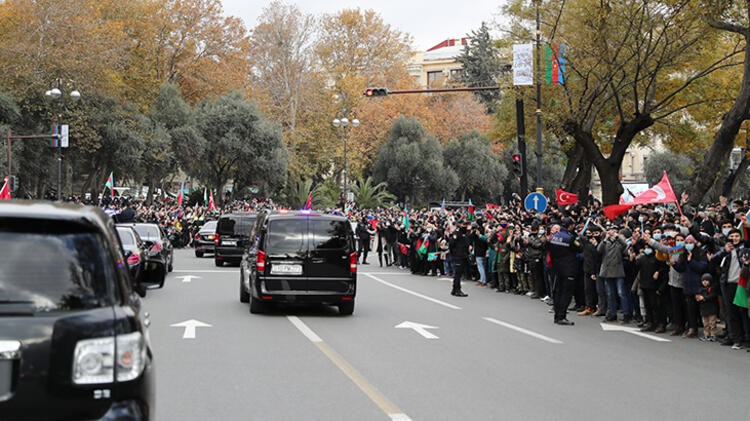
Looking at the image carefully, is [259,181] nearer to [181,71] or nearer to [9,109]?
[181,71]

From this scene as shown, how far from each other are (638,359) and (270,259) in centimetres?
632

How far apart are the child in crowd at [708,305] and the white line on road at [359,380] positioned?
5784 millimetres

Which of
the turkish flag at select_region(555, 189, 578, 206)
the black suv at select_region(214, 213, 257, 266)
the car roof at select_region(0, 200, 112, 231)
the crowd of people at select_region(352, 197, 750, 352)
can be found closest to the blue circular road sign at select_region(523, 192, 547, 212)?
the turkish flag at select_region(555, 189, 578, 206)

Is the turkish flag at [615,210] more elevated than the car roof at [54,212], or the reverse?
the turkish flag at [615,210]

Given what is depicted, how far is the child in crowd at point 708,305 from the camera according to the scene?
45.0 feet

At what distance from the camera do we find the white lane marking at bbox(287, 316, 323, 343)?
12.6 m

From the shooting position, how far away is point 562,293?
15.5 metres

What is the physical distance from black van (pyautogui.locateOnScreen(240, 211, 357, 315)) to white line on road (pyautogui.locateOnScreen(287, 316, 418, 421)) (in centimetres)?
174

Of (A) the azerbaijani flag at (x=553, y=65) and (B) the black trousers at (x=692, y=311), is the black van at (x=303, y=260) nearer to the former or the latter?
(B) the black trousers at (x=692, y=311)

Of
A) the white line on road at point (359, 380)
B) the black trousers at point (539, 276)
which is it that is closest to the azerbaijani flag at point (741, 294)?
the white line on road at point (359, 380)

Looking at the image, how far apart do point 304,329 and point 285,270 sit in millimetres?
1792

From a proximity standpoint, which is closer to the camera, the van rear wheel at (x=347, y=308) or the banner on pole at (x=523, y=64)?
the van rear wheel at (x=347, y=308)

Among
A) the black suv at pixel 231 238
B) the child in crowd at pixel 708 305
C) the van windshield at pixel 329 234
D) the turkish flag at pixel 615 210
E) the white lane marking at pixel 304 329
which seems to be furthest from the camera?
the black suv at pixel 231 238

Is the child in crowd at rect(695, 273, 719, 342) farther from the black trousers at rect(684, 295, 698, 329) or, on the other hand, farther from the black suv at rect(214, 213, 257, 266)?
the black suv at rect(214, 213, 257, 266)
